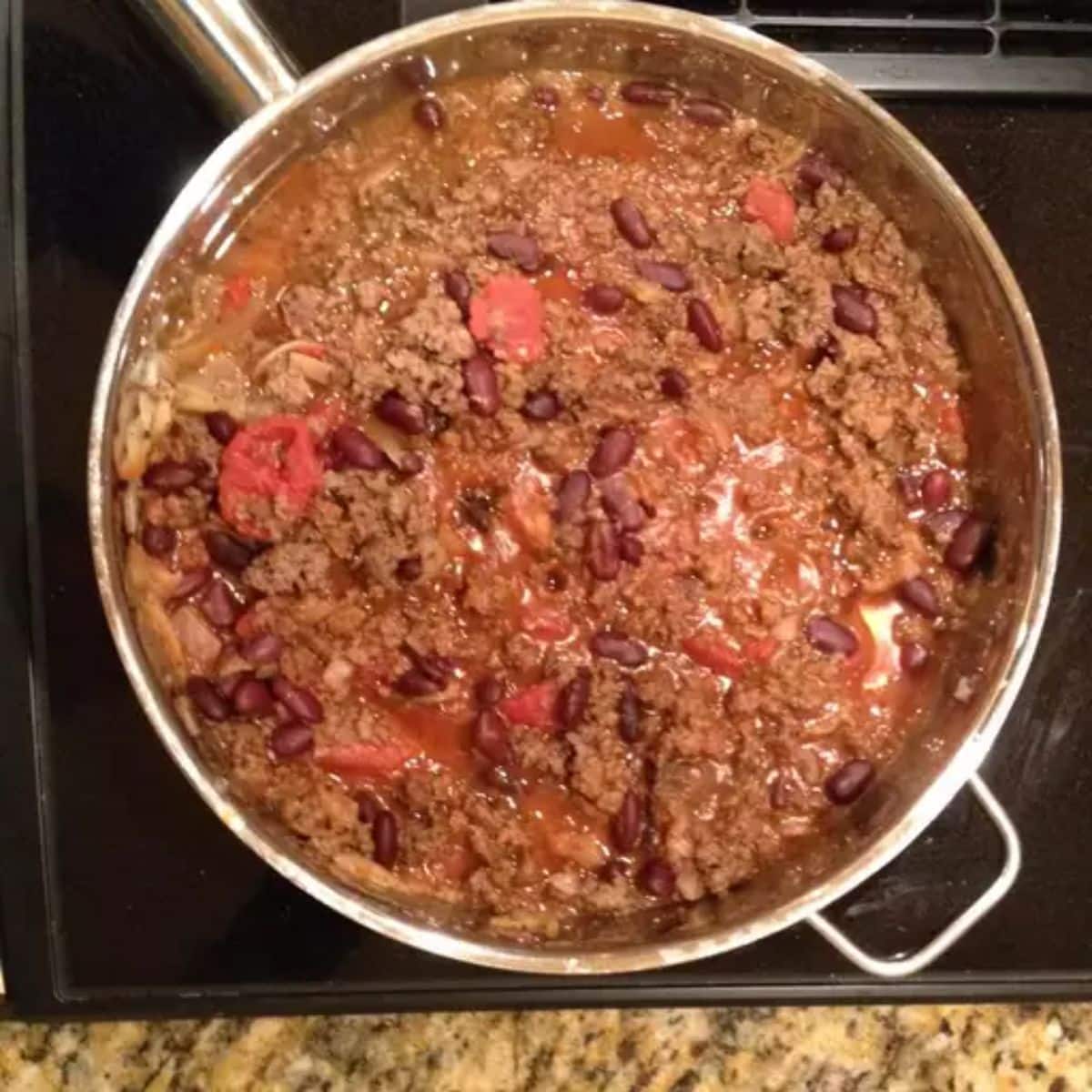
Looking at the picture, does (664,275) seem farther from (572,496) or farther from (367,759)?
(367,759)

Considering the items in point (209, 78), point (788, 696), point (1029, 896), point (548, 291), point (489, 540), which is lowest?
point (1029, 896)

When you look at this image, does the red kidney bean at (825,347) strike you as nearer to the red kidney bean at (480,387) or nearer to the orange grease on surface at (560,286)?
the orange grease on surface at (560,286)

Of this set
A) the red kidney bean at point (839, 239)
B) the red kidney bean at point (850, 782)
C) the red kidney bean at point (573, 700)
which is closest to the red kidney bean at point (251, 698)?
the red kidney bean at point (573, 700)

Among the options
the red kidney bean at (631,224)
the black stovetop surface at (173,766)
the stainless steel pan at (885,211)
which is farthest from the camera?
the black stovetop surface at (173,766)

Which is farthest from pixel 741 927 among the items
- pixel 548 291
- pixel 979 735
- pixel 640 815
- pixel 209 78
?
pixel 209 78

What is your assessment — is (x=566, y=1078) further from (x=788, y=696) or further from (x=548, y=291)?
(x=548, y=291)

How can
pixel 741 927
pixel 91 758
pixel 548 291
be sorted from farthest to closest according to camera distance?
pixel 91 758, pixel 548 291, pixel 741 927

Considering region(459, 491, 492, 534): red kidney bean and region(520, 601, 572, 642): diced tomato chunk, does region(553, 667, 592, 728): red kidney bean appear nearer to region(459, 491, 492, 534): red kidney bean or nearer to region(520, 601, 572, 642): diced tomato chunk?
region(520, 601, 572, 642): diced tomato chunk
